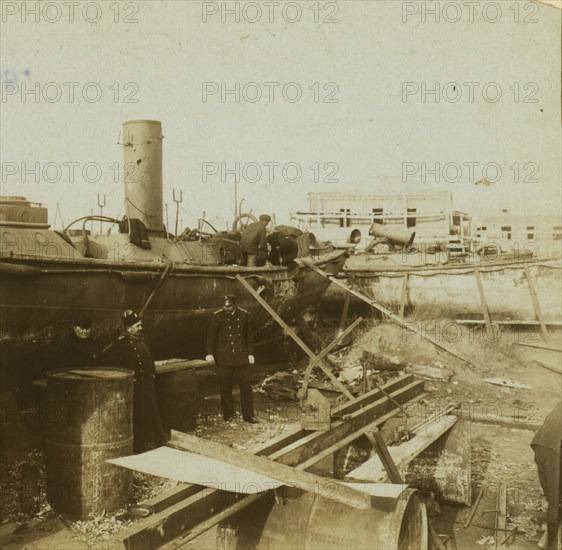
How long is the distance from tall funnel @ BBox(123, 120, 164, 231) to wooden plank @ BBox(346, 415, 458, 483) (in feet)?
20.4

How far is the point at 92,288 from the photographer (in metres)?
7.70

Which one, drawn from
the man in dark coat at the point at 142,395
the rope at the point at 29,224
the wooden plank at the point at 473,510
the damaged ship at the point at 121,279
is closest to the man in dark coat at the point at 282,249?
the damaged ship at the point at 121,279

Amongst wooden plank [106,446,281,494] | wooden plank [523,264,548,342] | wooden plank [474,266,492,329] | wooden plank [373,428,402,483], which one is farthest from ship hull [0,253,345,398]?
wooden plank [523,264,548,342]

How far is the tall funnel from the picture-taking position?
10461mm

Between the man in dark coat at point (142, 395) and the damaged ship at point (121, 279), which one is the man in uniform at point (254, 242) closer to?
the damaged ship at point (121, 279)

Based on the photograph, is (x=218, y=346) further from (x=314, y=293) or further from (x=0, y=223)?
(x=314, y=293)

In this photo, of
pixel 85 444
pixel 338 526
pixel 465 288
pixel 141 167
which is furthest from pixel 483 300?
pixel 338 526

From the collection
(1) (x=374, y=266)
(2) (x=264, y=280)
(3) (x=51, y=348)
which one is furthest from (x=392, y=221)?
(3) (x=51, y=348)

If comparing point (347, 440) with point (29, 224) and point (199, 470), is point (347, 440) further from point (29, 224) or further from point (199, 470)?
point (29, 224)

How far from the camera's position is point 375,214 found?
23641 millimetres

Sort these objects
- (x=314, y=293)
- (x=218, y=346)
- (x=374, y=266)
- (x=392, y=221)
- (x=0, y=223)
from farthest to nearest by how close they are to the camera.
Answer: (x=392, y=221)
(x=374, y=266)
(x=314, y=293)
(x=218, y=346)
(x=0, y=223)

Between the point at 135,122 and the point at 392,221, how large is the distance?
1616 centimetres

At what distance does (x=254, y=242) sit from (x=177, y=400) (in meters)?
3.98

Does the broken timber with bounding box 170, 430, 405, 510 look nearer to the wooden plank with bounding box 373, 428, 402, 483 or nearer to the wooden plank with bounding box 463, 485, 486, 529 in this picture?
the wooden plank with bounding box 373, 428, 402, 483
